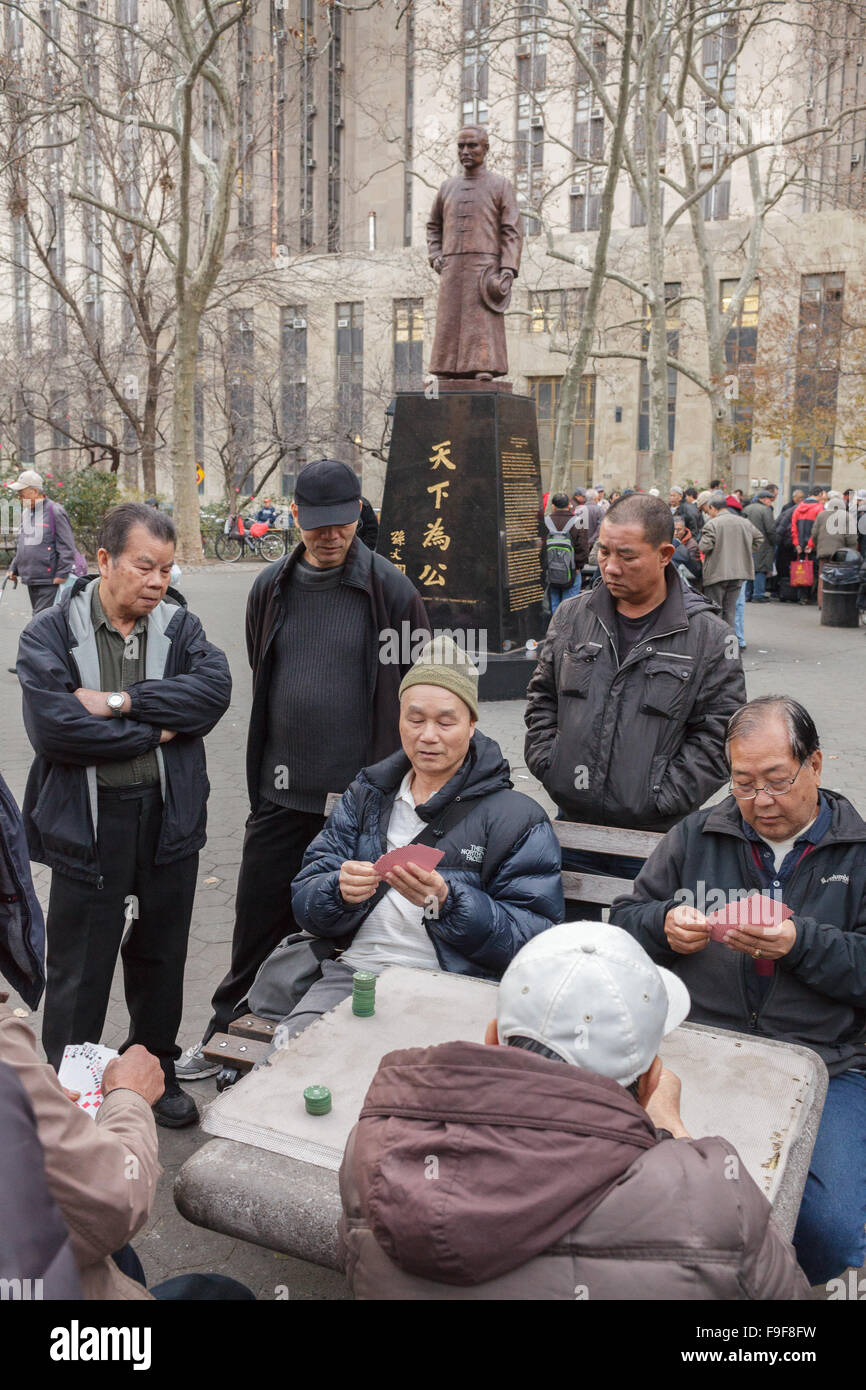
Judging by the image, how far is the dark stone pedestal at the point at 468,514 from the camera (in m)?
10.1

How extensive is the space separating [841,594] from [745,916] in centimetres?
1571

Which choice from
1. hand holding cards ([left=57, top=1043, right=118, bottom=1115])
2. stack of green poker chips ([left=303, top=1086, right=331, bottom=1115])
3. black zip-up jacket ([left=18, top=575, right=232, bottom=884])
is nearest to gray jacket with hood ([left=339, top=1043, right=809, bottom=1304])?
stack of green poker chips ([left=303, top=1086, right=331, bottom=1115])

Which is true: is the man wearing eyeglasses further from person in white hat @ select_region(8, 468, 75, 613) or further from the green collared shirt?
person in white hat @ select_region(8, 468, 75, 613)

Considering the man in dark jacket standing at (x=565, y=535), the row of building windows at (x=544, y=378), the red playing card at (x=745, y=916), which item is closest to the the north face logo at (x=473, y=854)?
the red playing card at (x=745, y=916)

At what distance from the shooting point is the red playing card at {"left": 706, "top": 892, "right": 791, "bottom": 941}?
262cm

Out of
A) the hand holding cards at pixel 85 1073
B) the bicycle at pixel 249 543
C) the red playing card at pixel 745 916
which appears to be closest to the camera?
the hand holding cards at pixel 85 1073

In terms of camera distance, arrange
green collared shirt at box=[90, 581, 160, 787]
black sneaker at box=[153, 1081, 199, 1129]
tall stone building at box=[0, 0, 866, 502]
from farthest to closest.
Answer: tall stone building at box=[0, 0, 866, 502] < black sneaker at box=[153, 1081, 199, 1129] < green collared shirt at box=[90, 581, 160, 787]

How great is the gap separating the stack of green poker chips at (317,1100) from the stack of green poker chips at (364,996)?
15.3 inches

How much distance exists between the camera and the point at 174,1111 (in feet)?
12.1

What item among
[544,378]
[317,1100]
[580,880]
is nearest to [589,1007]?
[317,1100]

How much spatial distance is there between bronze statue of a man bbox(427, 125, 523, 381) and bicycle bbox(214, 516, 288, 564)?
17.5 meters

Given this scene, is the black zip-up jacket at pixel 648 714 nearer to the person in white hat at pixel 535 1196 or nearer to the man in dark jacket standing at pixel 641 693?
the man in dark jacket standing at pixel 641 693
